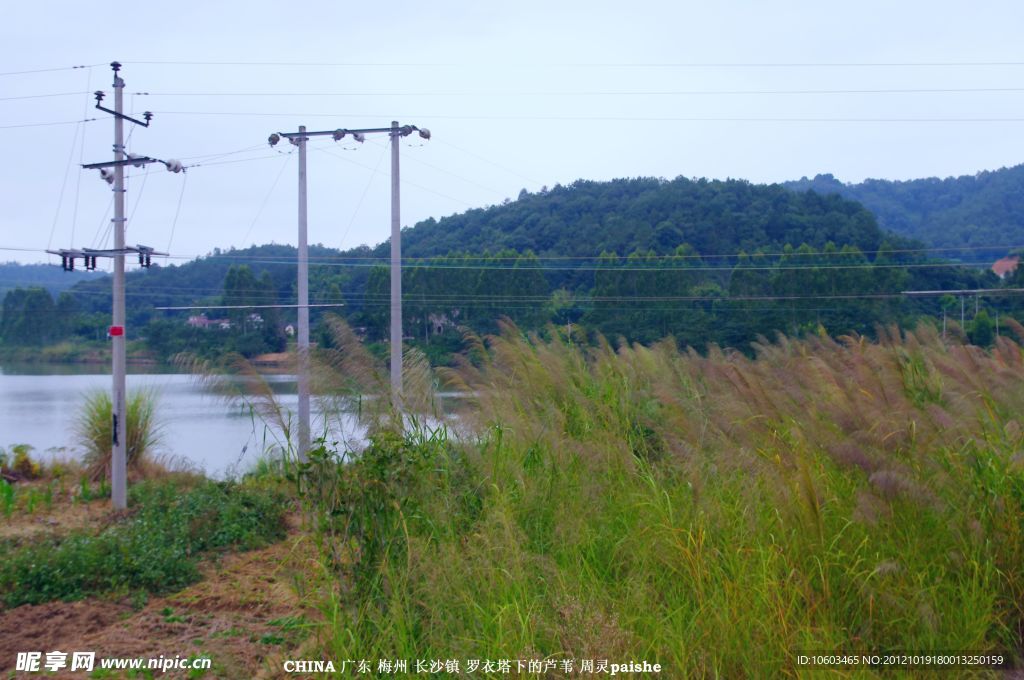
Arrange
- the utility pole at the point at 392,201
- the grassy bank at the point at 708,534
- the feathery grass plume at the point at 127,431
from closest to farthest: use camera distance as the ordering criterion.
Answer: the grassy bank at the point at 708,534 < the feathery grass plume at the point at 127,431 < the utility pole at the point at 392,201

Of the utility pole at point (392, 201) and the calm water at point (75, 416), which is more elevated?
the utility pole at point (392, 201)

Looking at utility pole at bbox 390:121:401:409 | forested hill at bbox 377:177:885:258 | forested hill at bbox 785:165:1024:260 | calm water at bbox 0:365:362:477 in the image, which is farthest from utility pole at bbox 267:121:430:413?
forested hill at bbox 785:165:1024:260

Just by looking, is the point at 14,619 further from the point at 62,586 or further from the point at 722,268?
the point at 722,268

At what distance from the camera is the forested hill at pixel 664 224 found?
2325cm

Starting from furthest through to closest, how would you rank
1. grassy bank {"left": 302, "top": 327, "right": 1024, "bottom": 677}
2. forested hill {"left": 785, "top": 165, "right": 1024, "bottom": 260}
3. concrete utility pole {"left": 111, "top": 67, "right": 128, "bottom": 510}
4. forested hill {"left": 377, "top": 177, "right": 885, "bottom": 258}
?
1. forested hill {"left": 785, "top": 165, "right": 1024, "bottom": 260}
2. forested hill {"left": 377, "top": 177, "right": 885, "bottom": 258}
3. concrete utility pole {"left": 111, "top": 67, "right": 128, "bottom": 510}
4. grassy bank {"left": 302, "top": 327, "right": 1024, "bottom": 677}

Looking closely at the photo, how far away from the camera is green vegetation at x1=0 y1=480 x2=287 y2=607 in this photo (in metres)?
6.42

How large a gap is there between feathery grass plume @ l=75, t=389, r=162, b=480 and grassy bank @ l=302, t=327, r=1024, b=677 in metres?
10.1

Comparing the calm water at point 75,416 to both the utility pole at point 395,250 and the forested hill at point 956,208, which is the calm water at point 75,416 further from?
the forested hill at point 956,208

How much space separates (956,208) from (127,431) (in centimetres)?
2834

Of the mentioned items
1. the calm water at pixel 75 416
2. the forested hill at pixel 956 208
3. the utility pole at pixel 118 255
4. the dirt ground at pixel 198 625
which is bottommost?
the dirt ground at pixel 198 625

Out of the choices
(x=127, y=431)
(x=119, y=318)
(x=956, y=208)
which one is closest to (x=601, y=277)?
(x=127, y=431)

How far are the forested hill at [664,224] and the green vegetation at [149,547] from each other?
581 inches

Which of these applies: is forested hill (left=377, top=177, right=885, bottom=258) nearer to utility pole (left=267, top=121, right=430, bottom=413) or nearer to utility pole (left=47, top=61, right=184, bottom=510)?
utility pole (left=267, top=121, right=430, bottom=413)

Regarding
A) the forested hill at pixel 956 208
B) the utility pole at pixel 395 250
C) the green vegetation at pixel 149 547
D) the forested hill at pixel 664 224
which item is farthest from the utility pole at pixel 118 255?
the forested hill at pixel 956 208
